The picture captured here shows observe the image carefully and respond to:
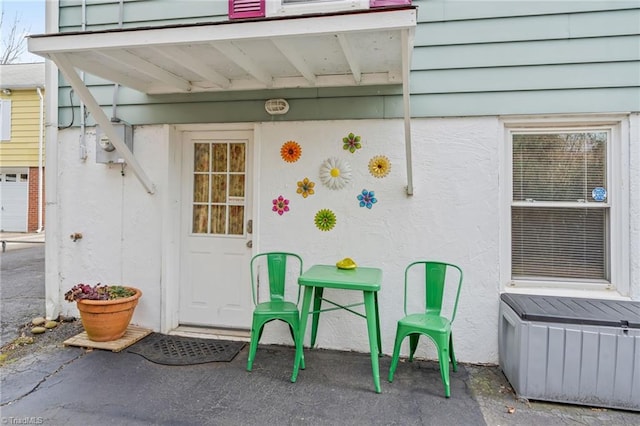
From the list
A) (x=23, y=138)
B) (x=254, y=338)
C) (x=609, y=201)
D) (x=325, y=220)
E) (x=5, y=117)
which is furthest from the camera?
(x=23, y=138)

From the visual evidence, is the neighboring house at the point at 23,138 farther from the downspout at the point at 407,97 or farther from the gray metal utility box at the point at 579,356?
the gray metal utility box at the point at 579,356

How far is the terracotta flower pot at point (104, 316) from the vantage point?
310cm

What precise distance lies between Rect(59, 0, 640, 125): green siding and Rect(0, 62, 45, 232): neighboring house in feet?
33.1

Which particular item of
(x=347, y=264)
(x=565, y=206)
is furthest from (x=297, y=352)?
(x=565, y=206)

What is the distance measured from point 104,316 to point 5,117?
1083 cm

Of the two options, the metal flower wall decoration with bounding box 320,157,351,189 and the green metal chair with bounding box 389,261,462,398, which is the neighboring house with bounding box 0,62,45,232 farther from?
the green metal chair with bounding box 389,261,462,398

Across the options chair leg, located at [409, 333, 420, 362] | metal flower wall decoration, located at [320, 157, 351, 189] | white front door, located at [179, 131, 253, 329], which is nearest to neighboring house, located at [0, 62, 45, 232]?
white front door, located at [179, 131, 253, 329]

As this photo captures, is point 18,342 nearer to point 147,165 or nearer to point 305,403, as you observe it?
point 147,165

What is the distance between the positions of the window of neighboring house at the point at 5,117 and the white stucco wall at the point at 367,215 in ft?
31.8

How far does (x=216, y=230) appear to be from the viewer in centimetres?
360

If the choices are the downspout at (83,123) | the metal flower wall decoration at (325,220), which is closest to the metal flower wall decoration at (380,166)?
the metal flower wall decoration at (325,220)

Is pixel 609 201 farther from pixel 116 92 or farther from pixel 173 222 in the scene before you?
pixel 116 92

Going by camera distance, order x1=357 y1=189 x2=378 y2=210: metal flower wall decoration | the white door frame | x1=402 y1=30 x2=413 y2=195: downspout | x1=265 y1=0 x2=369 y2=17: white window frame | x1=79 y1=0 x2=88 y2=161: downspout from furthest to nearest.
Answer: x1=79 y1=0 x2=88 y2=161: downspout → the white door frame → x1=357 y1=189 x2=378 y2=210: metal flower wall decoration → x1=265 y1=0 x2=369 y2=17: white window frame → x1=402 y1=30 x2=413 y2=195: downspout

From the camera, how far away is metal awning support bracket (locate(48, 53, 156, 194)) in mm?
2568
